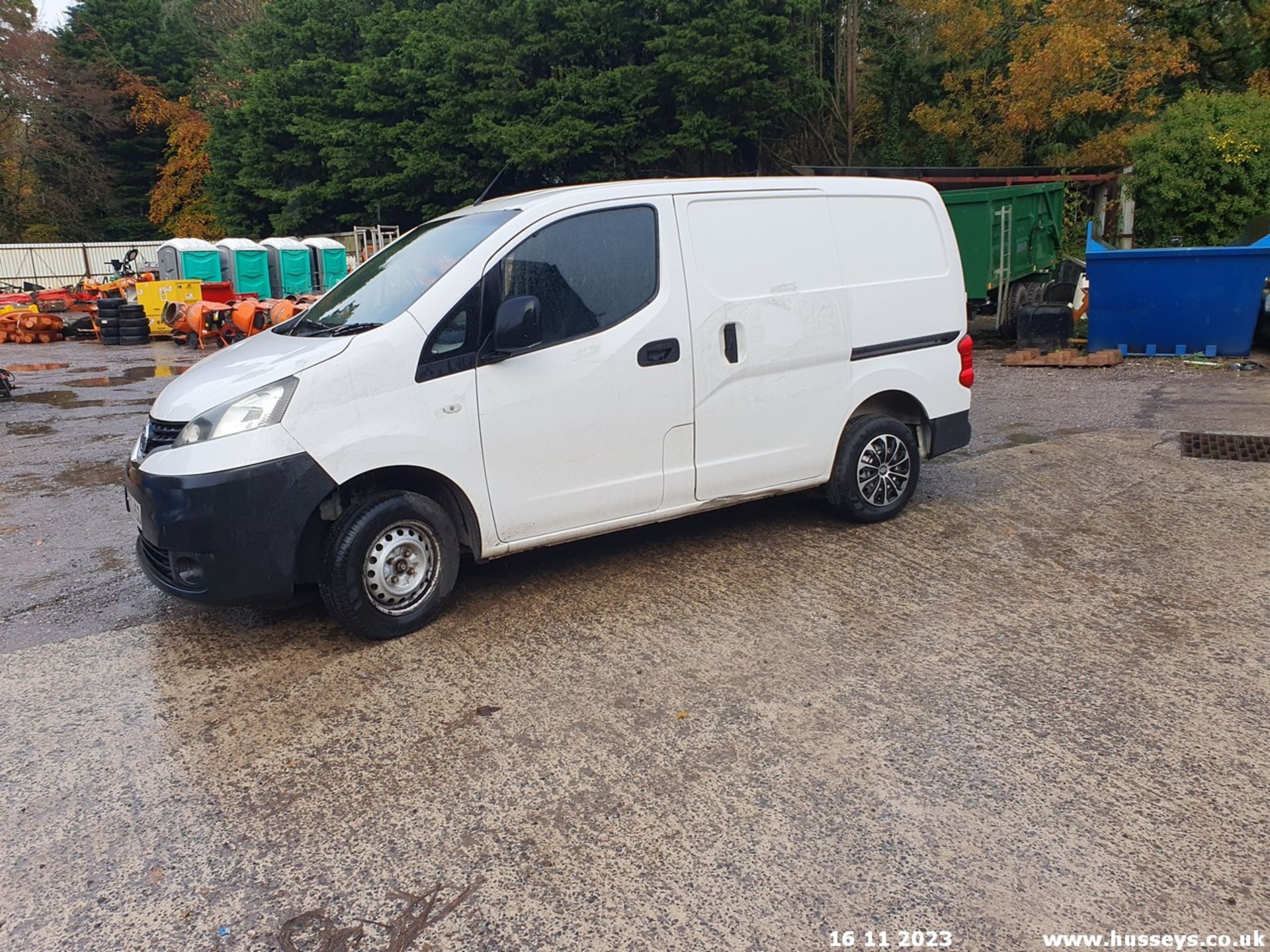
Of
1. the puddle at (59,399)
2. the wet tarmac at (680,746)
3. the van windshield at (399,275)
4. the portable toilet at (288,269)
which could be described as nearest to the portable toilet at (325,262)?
the portable toilet at (288,269)

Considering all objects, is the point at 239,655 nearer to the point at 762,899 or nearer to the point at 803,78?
the point at 762,899

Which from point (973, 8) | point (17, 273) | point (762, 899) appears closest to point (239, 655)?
point (762, 899)

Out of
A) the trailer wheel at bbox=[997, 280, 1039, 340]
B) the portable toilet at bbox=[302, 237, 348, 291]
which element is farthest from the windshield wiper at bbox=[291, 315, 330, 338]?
the portable toilet at bbox=[302, 237, 348, 291]

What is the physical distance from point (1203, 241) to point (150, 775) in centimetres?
1615

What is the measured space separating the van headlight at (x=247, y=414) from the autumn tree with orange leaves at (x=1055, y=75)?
68.5 ft

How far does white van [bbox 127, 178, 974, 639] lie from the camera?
13.4 feet

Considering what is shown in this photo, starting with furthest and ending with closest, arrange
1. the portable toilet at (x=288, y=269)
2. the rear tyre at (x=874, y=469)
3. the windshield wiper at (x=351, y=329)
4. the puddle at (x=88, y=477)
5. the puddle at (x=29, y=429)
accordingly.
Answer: the portable toilet at (x=288, y=269) → the puddle at (x=29, y=429) → the puddle at (x=88, y=477) → the rear tyre at (x=874, y=469) → the windshield wiper at (x=351, y=329)

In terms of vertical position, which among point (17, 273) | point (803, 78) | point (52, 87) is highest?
point (52, 87)

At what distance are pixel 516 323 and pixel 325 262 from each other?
29939mm

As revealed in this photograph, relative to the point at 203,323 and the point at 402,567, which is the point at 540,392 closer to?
the point at 402,567

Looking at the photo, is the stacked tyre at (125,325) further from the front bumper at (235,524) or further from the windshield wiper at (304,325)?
the front bumper at (235,524)

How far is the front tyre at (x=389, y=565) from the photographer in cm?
422

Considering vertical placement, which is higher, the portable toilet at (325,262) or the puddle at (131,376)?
the portable toilet at (325,262)

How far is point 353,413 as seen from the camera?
4.15m
